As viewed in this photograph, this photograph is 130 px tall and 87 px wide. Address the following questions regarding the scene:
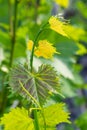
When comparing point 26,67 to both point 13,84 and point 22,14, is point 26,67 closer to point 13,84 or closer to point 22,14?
point 13,84

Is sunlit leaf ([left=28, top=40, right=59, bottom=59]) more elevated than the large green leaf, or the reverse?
sunlit leaf ([left=28, top=40, right=59, bottom=59])

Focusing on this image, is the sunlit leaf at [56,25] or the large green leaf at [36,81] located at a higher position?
the sunlit leaf at [56,25]

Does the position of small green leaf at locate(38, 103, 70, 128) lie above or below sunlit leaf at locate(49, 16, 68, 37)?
below

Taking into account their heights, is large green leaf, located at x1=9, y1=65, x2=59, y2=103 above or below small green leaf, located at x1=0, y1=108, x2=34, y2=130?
above

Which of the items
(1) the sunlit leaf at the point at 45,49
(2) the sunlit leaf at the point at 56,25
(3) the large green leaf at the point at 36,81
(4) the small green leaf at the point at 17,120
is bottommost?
(4) the small green leaf at the point at 17,120

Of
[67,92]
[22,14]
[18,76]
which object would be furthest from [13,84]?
[22,14]

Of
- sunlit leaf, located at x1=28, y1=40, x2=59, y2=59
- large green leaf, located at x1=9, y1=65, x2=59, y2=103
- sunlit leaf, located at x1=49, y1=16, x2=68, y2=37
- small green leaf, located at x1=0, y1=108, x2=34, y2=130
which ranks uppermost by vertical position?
sunlit leaf, located at x1=49, y1=16, x2=68, y2=37

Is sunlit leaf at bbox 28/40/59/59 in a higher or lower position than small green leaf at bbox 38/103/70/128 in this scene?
higher

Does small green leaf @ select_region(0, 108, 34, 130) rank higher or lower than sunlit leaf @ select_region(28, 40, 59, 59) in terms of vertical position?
lower

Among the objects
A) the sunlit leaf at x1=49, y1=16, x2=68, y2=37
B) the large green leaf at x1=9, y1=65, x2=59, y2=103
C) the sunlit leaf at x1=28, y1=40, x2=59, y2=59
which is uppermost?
the sunlit leaf at x1=49, y1=16, x2=68, y2=37
